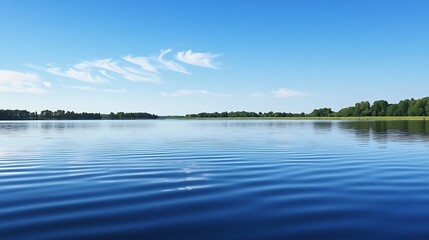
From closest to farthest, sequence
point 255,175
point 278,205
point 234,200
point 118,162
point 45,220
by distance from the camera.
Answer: point 45,220
point 278,205
point 234,200
point 255,175
point 118,162

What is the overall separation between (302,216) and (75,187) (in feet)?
29.8

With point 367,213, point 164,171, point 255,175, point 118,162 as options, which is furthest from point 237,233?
point 118,162

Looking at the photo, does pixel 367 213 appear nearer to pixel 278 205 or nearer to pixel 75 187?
pixel 278 205

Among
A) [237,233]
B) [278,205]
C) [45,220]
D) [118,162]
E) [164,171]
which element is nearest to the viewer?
[237,233]

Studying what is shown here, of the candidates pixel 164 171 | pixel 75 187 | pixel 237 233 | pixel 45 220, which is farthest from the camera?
pixel 164 171

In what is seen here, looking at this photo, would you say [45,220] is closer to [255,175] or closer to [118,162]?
[255,175]

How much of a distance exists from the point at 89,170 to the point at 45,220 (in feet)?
33.3

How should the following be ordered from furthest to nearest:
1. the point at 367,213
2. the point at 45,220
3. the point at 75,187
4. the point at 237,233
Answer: the point at 75,187 → the point at 367,213 → the point at 45,220 → the point at 237,233

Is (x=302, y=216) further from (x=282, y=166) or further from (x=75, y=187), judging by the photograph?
(x=282, y=166)

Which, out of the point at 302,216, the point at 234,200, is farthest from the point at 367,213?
the point at 234,200

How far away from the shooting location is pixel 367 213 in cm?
1038

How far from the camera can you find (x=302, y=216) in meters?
9.94

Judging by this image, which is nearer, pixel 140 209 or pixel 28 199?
pixel 140 209

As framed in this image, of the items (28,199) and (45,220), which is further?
(28,199)
